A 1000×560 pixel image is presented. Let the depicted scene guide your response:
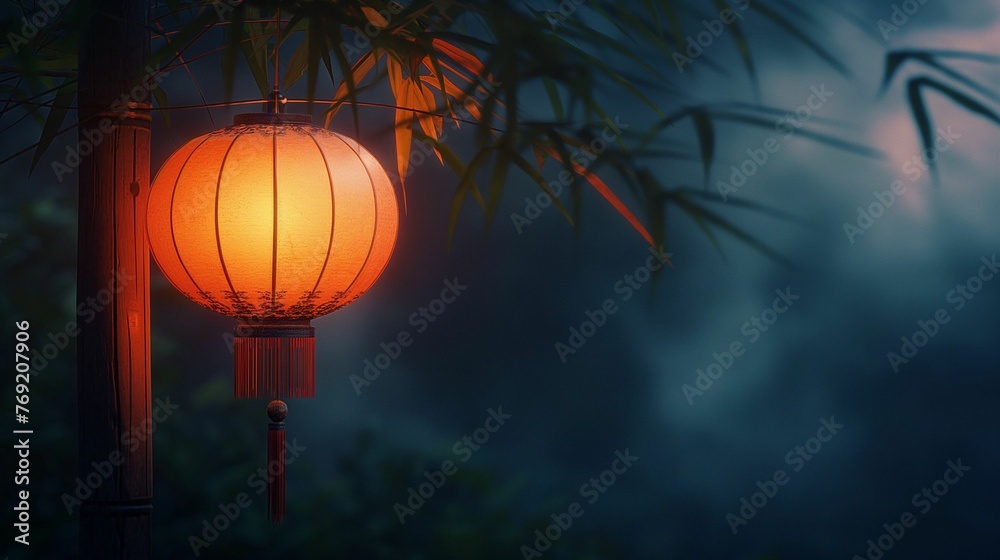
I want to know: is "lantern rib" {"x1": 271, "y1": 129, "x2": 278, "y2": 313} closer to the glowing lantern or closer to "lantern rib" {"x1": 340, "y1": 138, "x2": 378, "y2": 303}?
the glowing lantern

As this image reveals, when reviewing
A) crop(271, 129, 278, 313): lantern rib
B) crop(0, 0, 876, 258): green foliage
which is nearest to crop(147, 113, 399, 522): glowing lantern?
crop(271, 129, 278, 313): lantern rib

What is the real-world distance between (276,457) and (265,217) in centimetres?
46

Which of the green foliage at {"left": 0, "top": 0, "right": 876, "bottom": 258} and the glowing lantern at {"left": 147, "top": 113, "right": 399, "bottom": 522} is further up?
the green foliage at {"left": 0, "top": 0, "right": 876, "bottom": 258}

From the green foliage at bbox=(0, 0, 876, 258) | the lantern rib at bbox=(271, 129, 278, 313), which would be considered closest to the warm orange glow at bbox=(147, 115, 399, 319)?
the lantern rib at bbox=(271, 129, 278, 313)

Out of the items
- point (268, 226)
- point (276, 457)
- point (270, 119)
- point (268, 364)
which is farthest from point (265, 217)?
point (276, 457)

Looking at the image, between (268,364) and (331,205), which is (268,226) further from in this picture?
(268,364)

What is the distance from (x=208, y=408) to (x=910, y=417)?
228 centimetres

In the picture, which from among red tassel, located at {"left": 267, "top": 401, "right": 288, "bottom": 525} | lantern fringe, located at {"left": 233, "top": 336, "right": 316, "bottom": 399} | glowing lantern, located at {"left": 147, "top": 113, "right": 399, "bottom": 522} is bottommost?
red tassel, located at {"left": 267, "top": 401, "right": 288, "bottom": 525}

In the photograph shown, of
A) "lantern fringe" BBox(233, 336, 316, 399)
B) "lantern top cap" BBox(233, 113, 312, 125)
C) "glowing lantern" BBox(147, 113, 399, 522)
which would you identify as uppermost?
"lantern top cap" BBox(233, 113, 312, 125)

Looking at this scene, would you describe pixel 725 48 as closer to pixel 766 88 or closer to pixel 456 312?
pixel 766 88

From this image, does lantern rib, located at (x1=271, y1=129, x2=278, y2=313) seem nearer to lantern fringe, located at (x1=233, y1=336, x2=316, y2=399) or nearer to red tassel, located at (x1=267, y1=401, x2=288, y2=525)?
lantern fringe, located at (x1=233, y1=336, x2=316, y2=399)

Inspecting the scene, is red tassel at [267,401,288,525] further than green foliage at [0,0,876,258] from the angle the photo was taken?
Yes

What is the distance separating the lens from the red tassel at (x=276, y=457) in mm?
1718

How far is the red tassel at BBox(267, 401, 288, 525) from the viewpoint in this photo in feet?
5.64
